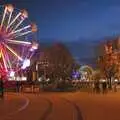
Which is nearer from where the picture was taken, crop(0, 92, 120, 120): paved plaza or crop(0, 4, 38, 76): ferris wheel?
crop(0, 92, 120, 120): paved plaza

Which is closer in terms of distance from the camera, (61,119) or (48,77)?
(61,119)

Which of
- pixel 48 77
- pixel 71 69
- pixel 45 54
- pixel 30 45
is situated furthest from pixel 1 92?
pixel 71 69

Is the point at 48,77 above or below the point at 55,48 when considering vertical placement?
below

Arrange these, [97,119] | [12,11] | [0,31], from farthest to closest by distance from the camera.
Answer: [12,11] < [0,31] < [97,119]

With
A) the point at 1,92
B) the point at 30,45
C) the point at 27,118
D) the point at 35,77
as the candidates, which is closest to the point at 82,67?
the point at 35,77

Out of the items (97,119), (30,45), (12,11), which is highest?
(12,11)

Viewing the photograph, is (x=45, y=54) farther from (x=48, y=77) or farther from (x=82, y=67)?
(x=82, y=67)

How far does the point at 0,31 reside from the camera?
174 ft

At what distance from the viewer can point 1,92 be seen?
146 ft

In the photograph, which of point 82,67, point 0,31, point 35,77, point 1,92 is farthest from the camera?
point 82,67

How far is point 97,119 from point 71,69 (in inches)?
4521

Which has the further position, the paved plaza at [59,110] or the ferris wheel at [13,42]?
the ferris wheel at [13,42]

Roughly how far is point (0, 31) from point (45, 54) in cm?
7592

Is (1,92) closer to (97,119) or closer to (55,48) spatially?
(97,119)
